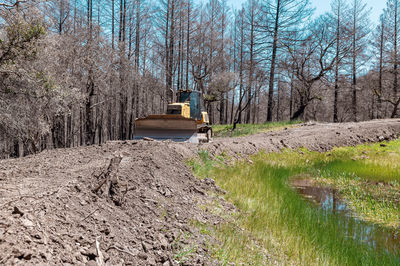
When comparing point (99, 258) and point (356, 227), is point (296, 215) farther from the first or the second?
point (99, 258)

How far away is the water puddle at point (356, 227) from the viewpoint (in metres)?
3.87

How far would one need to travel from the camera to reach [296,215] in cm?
418

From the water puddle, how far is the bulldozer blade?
→ 5.10m

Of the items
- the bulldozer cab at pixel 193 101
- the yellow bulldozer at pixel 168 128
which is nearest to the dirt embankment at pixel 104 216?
the yellow bulldozer at pixel 168 128

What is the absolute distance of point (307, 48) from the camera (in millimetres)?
23750

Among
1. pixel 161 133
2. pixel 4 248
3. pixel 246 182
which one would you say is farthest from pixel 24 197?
pixel 161 133

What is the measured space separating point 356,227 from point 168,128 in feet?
24.9

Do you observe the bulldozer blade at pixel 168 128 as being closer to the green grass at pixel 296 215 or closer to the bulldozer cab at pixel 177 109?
the bulldozer cab at pixel 177 109

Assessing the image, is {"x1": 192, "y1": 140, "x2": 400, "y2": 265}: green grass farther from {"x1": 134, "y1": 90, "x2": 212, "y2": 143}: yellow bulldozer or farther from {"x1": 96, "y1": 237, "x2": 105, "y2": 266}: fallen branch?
{"x1": 134, "y1": 90, "x2": 212, "y2": 143}: yellow bulldozer

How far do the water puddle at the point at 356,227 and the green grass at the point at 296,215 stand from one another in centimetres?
18

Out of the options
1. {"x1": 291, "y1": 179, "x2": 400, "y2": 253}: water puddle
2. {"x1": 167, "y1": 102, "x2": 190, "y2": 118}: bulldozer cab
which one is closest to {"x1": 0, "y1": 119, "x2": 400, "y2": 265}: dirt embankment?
{"x1": 291, "y1": 179, "x2": 400, "y2": 253}: water puddle

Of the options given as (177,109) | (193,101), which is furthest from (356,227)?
(193,101)

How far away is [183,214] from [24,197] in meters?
1.66

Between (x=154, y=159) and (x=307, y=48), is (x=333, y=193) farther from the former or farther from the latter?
(x=307, y=48)
